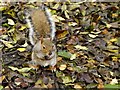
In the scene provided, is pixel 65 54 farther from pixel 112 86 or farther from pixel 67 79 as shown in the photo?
pixel 112 86

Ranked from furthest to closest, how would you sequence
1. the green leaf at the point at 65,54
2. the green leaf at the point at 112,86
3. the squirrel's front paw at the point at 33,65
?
the green leaf at the point at 65,54 → the squirrel's front paw at the point at 33,65 → the green leaf at the point at 112,86

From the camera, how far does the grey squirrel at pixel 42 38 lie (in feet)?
10.5

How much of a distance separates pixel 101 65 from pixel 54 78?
52cm

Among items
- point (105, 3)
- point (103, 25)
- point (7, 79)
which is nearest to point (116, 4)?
point (105, 3)

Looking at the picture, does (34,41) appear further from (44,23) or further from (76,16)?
(76,16)

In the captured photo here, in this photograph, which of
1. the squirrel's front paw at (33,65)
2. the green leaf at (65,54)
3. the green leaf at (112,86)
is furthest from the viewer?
the green leaf at (65,54)

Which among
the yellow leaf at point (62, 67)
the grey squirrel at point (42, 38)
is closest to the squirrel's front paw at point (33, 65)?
the grey squirrel at point (42, 38)

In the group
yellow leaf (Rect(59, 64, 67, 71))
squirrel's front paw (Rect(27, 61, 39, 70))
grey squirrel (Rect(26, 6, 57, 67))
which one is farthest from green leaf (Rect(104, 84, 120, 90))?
squirrel's front paw (Rect(27, 61, 39, 70))

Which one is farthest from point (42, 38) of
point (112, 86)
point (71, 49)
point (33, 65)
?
point (112, 86)

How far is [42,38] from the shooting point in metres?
3.26

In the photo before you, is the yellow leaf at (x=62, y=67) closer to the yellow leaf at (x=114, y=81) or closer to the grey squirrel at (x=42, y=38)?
the grey squirrel at (x=42, y=38)

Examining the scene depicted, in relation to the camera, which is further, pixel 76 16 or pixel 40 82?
pixel 76 16

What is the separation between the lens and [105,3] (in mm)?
4441

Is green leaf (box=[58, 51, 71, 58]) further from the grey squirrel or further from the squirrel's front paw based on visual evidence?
the squirrel's front paw
